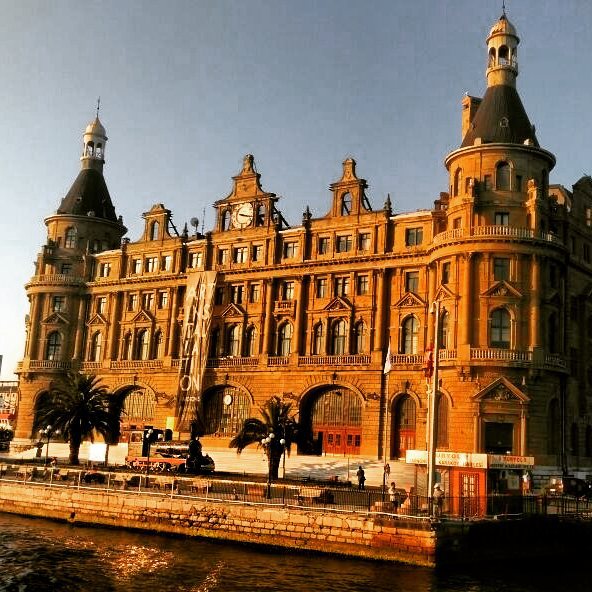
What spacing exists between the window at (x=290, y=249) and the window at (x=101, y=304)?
25.3 m

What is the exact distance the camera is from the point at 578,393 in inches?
2736

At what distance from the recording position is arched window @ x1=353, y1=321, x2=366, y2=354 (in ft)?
239

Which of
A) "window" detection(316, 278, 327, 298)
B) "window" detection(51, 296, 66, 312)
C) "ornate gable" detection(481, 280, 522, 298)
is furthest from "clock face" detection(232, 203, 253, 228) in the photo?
"ornate gable" detection(481, 280, 522, 298)

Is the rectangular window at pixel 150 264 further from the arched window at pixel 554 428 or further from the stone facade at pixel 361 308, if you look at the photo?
the arched window at pixel 554 428

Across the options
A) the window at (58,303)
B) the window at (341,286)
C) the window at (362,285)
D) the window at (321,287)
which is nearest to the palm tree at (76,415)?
the window at (321,287)

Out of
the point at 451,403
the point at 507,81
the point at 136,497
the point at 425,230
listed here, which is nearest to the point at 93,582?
the point at 136,497

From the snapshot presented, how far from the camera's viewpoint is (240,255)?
82.8m

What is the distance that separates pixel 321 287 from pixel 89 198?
36.8 m

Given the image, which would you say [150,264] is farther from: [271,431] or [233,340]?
[271,431]

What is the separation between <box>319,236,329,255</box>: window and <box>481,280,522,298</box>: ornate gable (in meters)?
19.1

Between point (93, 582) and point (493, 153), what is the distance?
47844 millimetres

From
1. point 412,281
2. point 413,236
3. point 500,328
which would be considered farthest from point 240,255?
point 500,328

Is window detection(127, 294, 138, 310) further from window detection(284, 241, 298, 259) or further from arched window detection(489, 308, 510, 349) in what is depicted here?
arched window detection(489, 308, 510, 349)

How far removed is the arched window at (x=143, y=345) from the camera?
8731cm
